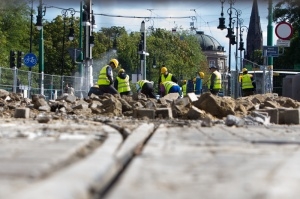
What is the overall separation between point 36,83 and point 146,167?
102 ft

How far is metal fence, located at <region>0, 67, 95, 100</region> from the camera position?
32.5 m

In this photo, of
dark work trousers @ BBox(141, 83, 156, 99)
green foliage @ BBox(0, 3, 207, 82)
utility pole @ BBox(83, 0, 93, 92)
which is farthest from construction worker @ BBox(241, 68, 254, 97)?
green foliage @ BBox(0, 3, 207, 82)

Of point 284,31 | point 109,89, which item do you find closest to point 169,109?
point 109,89

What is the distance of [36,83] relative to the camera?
3681 cm

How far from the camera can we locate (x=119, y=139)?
28.4 feet

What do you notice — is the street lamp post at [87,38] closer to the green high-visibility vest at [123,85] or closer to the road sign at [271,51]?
the green high-visibility vest at [123,85]

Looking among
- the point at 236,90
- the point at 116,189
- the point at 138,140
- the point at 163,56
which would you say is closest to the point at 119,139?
the point at 138,140

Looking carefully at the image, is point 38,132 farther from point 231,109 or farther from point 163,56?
point 163,56

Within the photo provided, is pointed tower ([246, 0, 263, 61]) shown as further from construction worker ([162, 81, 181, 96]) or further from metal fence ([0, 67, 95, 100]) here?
construction worker ([162, 81, 181, 96])

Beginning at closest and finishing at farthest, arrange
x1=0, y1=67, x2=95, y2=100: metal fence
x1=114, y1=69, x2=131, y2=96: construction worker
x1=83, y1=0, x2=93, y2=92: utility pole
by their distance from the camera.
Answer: x1=114, y1=69, x2=131, y2=96: construction worker, x1=0, y1=67, x2=95, y2=100: metal fence, x1=83, y1=0, x2=93, y2=92: utility pole

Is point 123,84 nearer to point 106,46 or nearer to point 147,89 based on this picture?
point 147,89

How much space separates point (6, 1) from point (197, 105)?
127ft

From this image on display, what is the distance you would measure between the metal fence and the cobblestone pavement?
77.8 ft

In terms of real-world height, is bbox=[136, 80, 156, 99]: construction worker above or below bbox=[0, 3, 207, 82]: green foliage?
below
